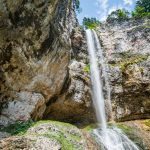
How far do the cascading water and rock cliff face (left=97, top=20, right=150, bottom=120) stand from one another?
94cm

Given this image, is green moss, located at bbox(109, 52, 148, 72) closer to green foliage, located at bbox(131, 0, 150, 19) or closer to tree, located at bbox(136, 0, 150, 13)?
green foliage, located at bbox(131, 0, 150, 19)

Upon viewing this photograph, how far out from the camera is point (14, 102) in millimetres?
14664

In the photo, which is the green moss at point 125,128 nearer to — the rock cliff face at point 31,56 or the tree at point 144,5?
the rock cliff face at point 31,56

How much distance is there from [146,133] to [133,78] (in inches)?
194

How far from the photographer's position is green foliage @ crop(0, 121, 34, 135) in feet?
43.6

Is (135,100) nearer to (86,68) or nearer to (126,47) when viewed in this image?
(86,68)

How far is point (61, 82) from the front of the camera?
17625mm

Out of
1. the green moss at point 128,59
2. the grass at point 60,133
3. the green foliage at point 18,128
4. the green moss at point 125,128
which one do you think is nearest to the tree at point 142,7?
the green moss at point 128,59

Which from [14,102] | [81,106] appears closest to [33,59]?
[14,102]

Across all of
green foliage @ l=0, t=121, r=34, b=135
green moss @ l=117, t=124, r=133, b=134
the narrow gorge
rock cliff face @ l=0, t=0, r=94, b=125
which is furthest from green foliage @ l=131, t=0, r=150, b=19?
green foliage @ l=0, t=121, r=34, b=135

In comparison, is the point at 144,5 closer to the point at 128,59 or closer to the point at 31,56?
the point at 128,59

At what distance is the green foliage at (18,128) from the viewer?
43.6 feet

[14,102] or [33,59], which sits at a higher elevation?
[33,59]

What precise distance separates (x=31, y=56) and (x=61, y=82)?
3686mm
